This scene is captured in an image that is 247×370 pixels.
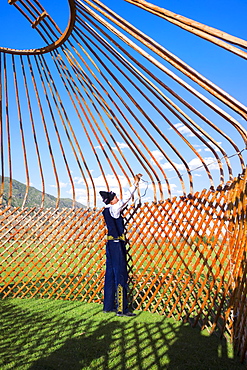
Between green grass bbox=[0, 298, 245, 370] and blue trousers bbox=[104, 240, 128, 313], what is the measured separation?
121 mm

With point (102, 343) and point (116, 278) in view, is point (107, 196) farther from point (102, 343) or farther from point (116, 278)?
point (102, 343)

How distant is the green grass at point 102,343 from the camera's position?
6.54 ft

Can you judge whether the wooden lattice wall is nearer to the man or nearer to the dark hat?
the man

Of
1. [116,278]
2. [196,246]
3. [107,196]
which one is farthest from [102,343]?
[107,196]

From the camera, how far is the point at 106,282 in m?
3.00

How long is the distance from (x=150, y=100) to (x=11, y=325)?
7.34 ft

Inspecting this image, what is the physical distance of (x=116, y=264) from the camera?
9.67ft

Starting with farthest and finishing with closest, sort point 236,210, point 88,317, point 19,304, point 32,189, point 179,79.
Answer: point 32,189
point 19,304
point 88,317
point 236,210
point 179,79

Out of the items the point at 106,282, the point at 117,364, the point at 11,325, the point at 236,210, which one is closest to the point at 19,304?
the point at 11,325

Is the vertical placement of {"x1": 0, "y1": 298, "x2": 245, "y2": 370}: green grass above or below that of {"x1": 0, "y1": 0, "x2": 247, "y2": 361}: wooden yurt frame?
below

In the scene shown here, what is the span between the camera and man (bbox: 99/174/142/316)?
2918 millimetres

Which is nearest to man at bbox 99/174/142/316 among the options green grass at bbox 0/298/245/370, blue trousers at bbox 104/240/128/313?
blue trousers at bbox 104/240/128/313

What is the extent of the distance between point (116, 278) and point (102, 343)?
0.69m

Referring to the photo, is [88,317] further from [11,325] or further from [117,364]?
[117,364]
